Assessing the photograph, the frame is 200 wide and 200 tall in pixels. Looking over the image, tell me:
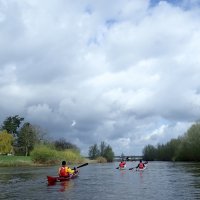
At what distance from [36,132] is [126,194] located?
12757 centimetres

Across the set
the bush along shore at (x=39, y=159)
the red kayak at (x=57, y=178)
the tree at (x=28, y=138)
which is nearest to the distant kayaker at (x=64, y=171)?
the red kayak at (x=57, y=178)

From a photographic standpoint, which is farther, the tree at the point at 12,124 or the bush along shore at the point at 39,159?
the tree at the point at 12,124

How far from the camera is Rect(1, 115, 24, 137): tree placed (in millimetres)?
182875

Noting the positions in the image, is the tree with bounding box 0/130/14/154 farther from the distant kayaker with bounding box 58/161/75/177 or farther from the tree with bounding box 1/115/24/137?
the distant kayaker with bounding box 58/161/75/177

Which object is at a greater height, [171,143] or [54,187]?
[171,143]

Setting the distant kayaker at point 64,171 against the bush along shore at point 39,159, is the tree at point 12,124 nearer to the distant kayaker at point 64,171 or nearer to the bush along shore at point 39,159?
the bush along shore at point 39,159

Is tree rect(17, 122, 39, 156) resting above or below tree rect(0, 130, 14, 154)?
above

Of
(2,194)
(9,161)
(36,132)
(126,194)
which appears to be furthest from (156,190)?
(36,132)

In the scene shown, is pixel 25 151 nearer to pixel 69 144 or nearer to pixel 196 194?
pixel 69 144

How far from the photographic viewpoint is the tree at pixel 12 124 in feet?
600

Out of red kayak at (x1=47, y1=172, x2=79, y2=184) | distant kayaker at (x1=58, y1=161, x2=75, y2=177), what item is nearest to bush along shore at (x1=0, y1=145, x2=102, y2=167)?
red kayak at (x1=47, y1=172, x2=79, y2=184)

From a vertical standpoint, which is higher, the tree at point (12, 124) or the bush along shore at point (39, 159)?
the tree at point (12, 124)

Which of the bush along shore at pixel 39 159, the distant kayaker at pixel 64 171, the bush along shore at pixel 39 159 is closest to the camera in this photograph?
the distant kayaker at pixel 64 171

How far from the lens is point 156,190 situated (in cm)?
3569
